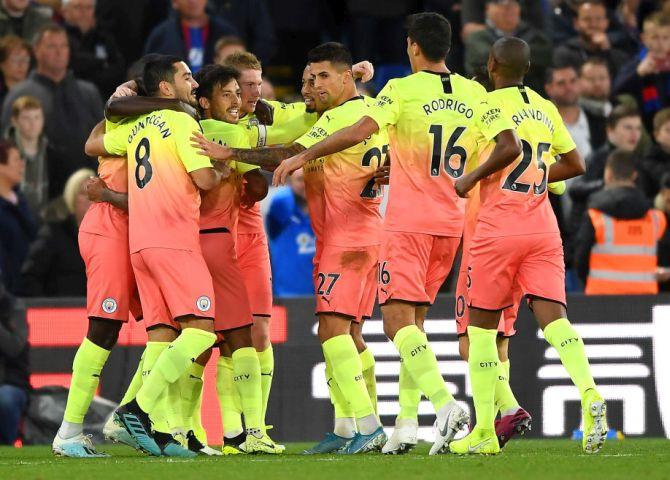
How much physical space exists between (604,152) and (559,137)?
4.75 metres

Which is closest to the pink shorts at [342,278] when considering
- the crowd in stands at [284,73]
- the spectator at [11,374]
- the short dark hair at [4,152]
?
the spectator at [11,374]

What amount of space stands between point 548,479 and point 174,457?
8.81 feet

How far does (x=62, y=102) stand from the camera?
15406mm

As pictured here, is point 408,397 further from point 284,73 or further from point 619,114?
point 284,73

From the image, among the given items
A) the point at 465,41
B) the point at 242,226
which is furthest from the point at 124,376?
the point at 465,41

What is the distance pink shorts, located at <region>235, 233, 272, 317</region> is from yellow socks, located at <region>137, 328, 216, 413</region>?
1119 mm

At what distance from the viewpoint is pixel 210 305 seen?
968 cm

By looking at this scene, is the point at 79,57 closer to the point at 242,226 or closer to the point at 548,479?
the point at 242,226

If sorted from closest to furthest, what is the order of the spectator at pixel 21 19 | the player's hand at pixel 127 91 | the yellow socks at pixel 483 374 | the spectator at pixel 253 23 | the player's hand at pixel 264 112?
the yellow socks at pixel 483 374 → the player's hand at pixel 127 91 → the player's hand at pixel 264 112 → the spectator at pixel 21 19 → the spectator at pixel 253 23

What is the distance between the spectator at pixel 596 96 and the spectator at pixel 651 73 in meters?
0.30

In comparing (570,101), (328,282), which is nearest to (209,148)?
(328,282)

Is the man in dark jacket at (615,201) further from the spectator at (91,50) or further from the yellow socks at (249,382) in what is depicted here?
the spectator at (91,50)

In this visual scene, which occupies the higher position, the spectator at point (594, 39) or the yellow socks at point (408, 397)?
the spectator at point (594, 39)

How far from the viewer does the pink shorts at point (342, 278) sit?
33.2 feet
